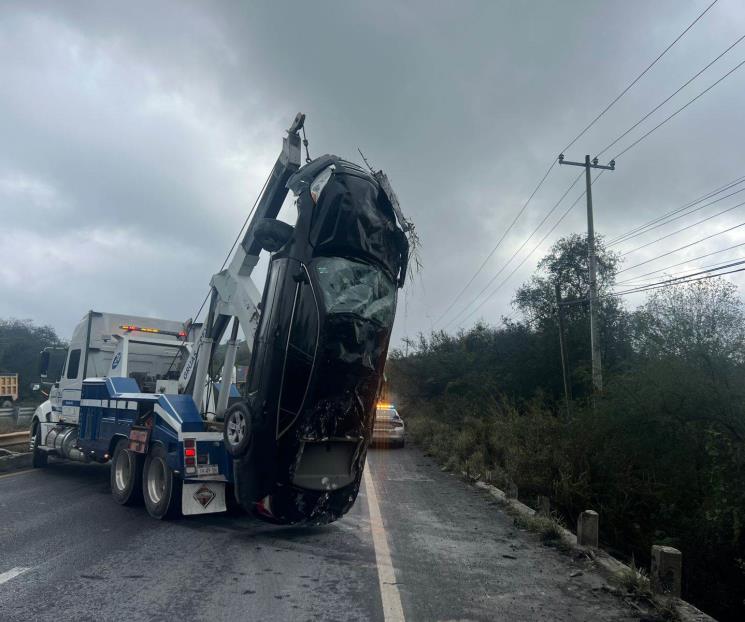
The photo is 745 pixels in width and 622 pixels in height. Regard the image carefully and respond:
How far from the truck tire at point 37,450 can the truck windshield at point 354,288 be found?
10.3m

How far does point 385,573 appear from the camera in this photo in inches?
255

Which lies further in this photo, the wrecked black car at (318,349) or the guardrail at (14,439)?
the guardrail at (14,439)

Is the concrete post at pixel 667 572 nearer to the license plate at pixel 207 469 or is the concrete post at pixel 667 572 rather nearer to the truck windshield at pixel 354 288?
the truck windshield at pixel 354 288

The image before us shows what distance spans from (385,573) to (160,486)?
13.0ft

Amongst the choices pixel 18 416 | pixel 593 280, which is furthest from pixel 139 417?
pixel 18 416

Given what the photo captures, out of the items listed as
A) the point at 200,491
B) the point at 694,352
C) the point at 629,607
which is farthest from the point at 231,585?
the point at 694,352

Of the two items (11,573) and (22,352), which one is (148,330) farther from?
(22,352)

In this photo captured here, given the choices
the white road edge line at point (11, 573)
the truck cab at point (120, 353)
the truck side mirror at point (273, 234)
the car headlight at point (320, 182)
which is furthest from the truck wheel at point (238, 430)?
the truck cab at point (120, 353)

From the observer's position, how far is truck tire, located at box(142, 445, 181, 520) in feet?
27.9

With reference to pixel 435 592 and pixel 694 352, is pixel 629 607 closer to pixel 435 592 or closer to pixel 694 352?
pixel 435 592

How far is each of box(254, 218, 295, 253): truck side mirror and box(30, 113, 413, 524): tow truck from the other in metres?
0.02

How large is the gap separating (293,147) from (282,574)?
17.1ft

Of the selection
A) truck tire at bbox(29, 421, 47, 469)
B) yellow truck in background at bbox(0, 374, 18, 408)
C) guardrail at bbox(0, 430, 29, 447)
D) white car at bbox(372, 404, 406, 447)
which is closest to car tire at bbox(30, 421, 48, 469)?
truck tire at bbox(29, 421, 47, 469)

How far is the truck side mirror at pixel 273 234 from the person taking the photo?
748 centimetres
